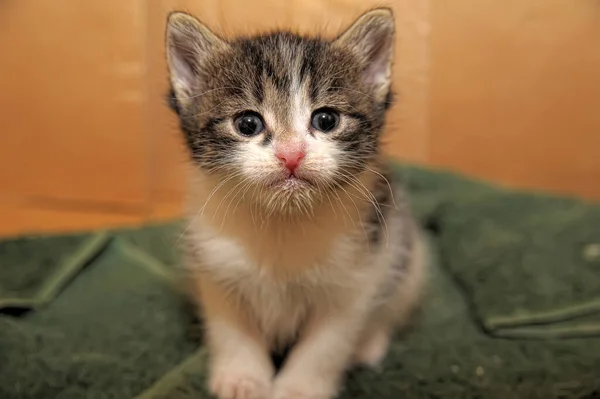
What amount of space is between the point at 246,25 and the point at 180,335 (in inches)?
25.6

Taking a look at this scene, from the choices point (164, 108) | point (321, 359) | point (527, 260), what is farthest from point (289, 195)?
point (164, 108)

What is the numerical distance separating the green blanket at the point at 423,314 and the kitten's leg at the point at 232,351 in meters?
0.04

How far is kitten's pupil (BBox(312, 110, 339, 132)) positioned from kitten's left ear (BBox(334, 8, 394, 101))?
0.14 meters

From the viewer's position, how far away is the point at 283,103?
992 millimetres

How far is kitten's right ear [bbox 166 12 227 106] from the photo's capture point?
3.59 feet

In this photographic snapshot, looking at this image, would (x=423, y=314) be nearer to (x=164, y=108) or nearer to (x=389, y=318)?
(x=389, y=318)

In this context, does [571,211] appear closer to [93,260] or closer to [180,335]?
[180,335]

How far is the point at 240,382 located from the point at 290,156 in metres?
0.43

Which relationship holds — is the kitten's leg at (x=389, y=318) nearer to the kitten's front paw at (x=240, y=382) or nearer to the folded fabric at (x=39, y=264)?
the kitten's front paw at (x=240, y=382)

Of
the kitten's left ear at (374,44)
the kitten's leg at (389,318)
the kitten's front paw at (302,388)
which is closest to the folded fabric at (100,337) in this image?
the kitten's front paw at (302,388)

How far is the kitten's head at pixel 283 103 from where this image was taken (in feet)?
3.20

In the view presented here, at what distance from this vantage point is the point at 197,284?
1271 mm

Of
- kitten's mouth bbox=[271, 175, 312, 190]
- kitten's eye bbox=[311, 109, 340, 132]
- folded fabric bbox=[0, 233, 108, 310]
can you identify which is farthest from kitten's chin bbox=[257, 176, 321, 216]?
folded fabric bbox=[0, 233, 108, 310]

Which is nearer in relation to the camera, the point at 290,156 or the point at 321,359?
the point at 290,156
